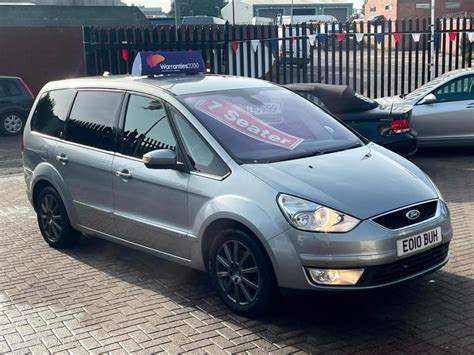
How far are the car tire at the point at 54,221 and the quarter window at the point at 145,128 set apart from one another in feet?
4.29

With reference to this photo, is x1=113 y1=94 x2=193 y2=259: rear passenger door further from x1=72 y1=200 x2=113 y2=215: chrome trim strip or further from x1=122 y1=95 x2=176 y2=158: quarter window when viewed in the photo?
x1=72 y1=200 x2=113 y2=215: chrome trim strip

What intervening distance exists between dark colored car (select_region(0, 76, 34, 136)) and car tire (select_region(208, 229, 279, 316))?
14095 millimetres

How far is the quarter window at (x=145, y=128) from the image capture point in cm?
573

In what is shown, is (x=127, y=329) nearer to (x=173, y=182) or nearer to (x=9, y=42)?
(x=173, y=182)

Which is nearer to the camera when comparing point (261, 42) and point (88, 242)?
point (88, 242)

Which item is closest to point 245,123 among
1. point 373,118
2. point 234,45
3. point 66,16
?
point 373,118

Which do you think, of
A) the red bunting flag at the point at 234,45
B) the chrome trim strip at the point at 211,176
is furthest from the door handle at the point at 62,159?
the red bunting flag at the point at 234,45

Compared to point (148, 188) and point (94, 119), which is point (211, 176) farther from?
point (94, 119)

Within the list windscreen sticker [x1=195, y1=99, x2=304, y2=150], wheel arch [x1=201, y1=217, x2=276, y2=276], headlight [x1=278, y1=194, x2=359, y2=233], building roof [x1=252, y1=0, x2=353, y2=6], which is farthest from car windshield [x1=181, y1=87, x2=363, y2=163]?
building roof [x1=252, y1=0, x2=353, y2=6]

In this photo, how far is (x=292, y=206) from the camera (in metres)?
4.72

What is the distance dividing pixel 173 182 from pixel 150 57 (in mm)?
1744

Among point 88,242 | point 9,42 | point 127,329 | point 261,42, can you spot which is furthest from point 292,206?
point 9,42

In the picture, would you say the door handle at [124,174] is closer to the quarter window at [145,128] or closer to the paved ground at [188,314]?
the quarter window at [145,128]

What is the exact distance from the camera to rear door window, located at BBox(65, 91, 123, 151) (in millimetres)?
6320
